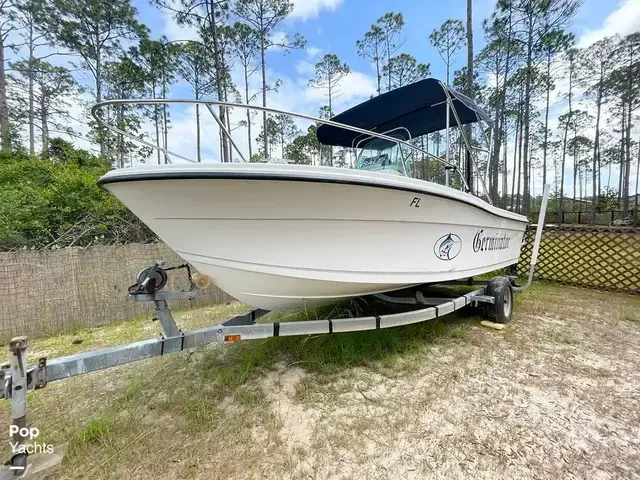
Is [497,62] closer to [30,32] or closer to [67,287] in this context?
[67,287]

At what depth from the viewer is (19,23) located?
10.9 metres

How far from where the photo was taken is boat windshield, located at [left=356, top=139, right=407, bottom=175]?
9.00 ft

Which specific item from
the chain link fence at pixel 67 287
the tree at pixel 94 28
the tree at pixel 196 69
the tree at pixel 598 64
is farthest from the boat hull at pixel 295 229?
the tree at pixel 598 64

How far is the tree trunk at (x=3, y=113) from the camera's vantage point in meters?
9.84

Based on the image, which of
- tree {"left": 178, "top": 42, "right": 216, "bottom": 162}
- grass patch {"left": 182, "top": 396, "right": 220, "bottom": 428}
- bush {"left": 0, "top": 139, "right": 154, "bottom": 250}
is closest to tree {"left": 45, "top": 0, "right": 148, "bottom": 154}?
tree {"left": 178, "top": 42, "right": 216, "bottom": 162}

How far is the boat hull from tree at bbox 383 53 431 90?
15780 mm

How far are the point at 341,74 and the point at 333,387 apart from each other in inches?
698

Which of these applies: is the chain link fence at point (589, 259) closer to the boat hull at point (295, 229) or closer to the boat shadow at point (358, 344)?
the boat shadow at point (358, 344)

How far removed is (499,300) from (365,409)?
216 cm

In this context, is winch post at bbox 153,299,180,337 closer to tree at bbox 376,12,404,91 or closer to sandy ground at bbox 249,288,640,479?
sandy ground at bbox 249,288,640,479

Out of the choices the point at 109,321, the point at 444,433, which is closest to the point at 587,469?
the point at 444,433

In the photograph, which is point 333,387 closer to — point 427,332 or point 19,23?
point 427,332

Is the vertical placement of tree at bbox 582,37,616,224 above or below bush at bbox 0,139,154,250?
above

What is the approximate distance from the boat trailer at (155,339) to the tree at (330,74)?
16333 millimetres
